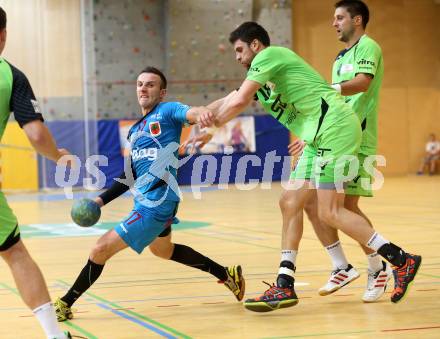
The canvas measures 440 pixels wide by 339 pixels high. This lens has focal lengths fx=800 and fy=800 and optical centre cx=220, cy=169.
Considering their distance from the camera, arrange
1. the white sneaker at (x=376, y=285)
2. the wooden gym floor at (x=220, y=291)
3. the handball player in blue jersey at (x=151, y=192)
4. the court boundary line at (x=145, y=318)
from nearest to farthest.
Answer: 1. the court boundary line at (x=145, y=318)
2. the wooden gym floor at (x=220, y=291)
3. the handball player in blue jersey at (x=151, y=192)
4. the white sneaker at (x=376, y=285)

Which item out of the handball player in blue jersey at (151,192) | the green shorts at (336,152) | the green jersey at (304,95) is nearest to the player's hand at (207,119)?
the handball player in blue jersey at (151,192)

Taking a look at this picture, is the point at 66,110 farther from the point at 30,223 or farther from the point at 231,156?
the point at 30,223

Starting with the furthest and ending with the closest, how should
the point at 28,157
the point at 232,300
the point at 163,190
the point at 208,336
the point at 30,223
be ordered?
the point at 28,157 < the point at 30,223 < the point at 232,300 < the point at 163,190 < the point at 208,336

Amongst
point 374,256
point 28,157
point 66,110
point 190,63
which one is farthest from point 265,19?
point 374,256

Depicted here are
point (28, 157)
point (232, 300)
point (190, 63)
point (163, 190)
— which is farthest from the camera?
point (190, 63)

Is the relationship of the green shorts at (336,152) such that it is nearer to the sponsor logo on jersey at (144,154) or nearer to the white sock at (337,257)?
the white sock at (337,257)

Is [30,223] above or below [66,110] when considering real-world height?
below

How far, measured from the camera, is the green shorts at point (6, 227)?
4.34 meters

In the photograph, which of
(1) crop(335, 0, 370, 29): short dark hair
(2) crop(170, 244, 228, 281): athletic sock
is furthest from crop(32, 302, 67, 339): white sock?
(1) crop(335, 0, 370, 29): short dark hair

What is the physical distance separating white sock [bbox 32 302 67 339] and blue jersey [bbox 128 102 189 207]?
161 cm

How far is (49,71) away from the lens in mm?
25344

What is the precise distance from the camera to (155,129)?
240 inches

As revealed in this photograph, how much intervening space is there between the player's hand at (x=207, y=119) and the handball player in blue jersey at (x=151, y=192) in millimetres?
93

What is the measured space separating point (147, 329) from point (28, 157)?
20.3 metres
